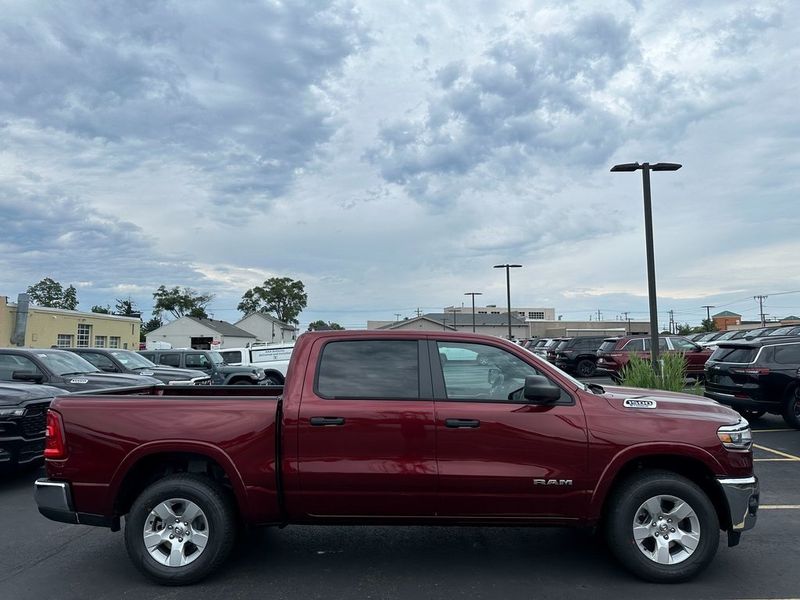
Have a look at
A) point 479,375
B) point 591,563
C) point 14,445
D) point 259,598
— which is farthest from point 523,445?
point 14,445

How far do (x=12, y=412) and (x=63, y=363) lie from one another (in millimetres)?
3660

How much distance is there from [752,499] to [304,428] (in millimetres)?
3293

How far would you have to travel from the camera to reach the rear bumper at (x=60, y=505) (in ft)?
14.6

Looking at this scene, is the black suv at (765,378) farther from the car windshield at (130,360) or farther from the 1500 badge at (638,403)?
the car windshield at (130,360)

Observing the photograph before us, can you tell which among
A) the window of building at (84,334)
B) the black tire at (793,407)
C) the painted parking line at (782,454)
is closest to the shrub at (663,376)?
the black tire at (793,407)

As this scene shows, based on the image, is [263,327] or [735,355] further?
[263,327]

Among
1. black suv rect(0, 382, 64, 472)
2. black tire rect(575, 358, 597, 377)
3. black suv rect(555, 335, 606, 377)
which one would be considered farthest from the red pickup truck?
black tire rect(575, 358, 597, 377)

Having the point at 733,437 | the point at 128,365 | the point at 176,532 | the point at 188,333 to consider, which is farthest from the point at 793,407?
the point at 188,333

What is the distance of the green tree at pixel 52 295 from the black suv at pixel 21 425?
8728 centimetres

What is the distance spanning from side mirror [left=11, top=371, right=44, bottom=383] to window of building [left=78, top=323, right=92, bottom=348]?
36.5m

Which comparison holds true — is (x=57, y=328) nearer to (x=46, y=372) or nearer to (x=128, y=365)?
(x=128, y=365)

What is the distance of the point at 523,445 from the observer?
4348mm

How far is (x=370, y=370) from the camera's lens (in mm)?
4625

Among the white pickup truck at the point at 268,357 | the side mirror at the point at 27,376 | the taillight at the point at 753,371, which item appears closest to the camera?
the side mirror at the point at 27,376
